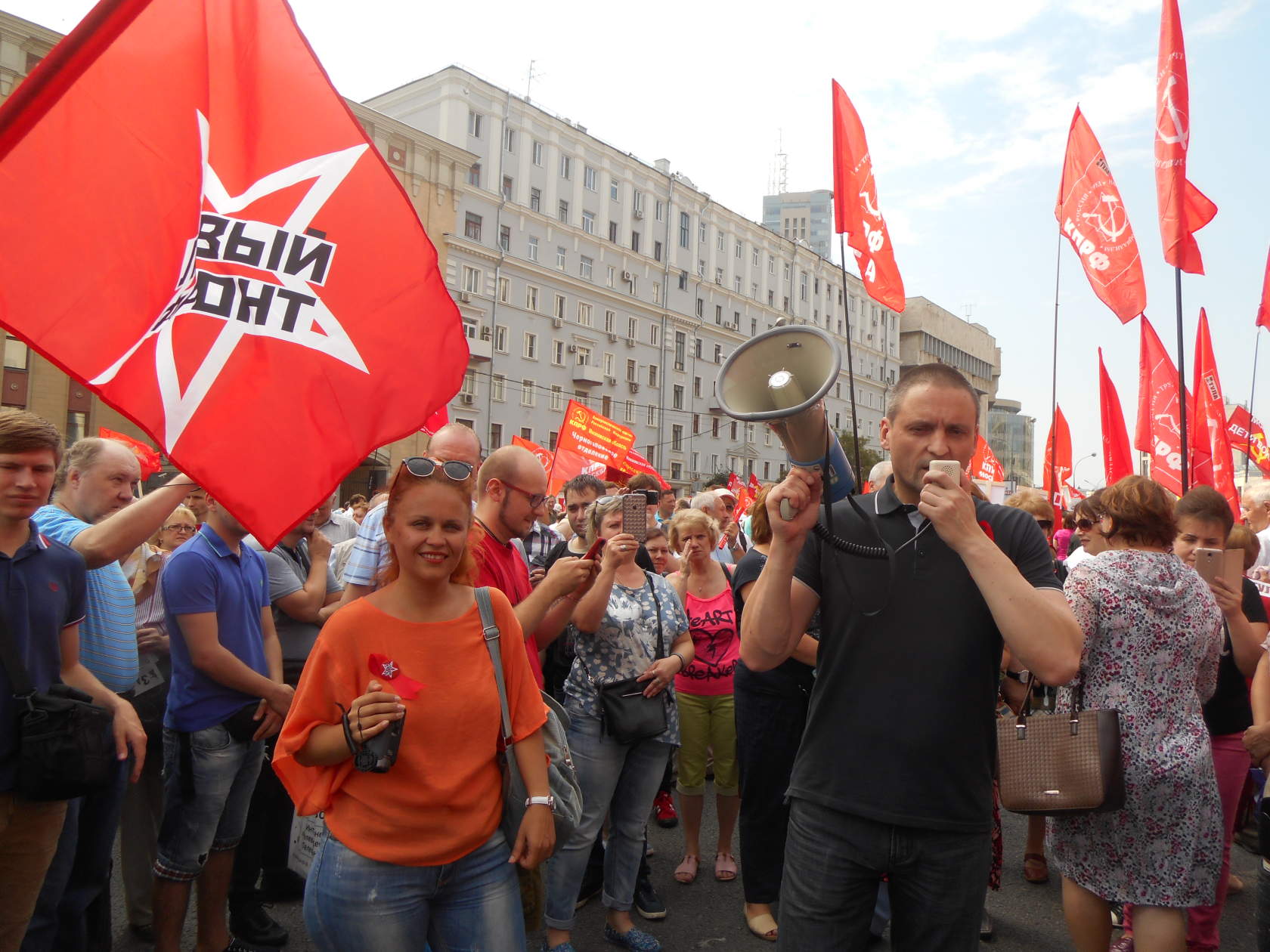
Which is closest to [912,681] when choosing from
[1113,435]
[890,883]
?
[890,883]

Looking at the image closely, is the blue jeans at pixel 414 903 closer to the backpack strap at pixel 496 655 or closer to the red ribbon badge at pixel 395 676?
the backpack strap at pixel 496 655

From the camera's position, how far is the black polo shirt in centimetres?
214

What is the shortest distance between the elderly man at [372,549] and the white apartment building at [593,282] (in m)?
35.3

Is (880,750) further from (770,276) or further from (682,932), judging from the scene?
(770,276)

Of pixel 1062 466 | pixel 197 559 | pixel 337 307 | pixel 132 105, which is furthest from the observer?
pixel 1062 466

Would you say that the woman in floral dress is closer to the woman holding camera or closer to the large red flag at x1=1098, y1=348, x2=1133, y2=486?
the woman holding camera

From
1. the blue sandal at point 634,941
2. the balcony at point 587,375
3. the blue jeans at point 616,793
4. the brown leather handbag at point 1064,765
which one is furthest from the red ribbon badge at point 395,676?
the balcony at point 587,375

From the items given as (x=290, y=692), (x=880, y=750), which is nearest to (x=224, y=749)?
(x=290, y=692)

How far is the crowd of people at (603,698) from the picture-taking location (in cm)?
218

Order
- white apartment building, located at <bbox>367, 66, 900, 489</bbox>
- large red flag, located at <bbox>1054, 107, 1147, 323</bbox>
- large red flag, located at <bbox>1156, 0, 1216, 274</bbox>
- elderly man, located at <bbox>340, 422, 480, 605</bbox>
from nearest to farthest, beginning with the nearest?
elderly man, located at <bbox>340, 422, 480, 605</bbox>
large red flag, located at <bbox>1156, 0, 1216, 274</bbox>
large red flag, located at <bbox>1054, 107, 1147, 323</bbox>
white apartment building, located at <bbox>367, 66, 900, 489</bbox>

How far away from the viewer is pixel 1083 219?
834 cm

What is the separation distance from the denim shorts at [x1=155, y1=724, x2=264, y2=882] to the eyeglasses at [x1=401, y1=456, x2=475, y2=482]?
173 cm

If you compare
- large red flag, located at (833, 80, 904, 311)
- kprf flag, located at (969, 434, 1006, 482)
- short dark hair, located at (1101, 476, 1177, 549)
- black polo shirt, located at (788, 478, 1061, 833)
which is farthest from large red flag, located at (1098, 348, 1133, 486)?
black polo shirt, located at (788, 478, 1061, 833)

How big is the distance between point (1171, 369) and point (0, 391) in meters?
30.9
